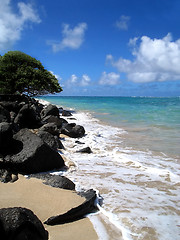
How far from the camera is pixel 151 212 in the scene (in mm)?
3291

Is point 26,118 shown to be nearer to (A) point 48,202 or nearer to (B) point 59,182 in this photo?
(B) point 59,182

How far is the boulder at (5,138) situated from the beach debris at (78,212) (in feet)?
7.74

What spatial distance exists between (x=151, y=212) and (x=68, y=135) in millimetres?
6372

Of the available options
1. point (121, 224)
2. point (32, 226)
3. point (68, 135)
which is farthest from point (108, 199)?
point (68, 135)

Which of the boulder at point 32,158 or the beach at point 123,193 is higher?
the boulder at point 32,158

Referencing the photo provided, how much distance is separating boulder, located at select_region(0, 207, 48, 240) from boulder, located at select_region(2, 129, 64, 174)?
2118 mm

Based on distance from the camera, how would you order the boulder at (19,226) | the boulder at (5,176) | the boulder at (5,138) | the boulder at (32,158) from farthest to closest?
the boulder at (5,138) → the boulder at (32,158) → the boulder at (5,176) → the boulder at (19,226)

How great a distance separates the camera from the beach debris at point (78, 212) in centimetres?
273

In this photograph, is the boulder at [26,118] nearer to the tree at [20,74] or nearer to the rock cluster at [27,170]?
the rock cluster at [27,170]

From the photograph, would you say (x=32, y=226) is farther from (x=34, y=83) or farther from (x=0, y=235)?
(x=34, y=83)

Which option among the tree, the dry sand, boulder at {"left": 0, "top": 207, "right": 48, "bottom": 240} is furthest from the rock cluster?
the tree

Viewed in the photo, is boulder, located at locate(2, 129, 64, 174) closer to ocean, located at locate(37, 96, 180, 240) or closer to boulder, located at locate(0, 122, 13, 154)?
boulder, located at locate(0, 122, 13, 154)

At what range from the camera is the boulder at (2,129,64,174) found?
434cm

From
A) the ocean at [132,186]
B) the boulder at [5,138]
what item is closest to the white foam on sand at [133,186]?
the ocean at [132,186]
